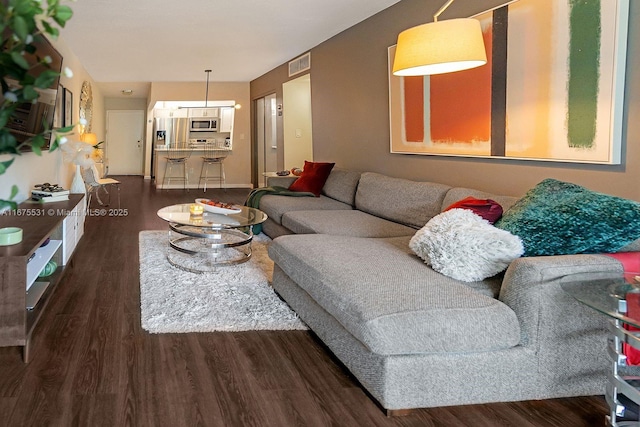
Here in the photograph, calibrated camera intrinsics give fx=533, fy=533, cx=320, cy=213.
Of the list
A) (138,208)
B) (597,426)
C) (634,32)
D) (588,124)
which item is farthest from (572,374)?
(138,208)

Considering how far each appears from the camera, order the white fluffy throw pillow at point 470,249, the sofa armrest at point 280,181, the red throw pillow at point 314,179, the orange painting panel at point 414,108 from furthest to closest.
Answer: the sofa armrest at point 280,181 < the red throw pillow at point 314,179 < the orange painting panel at point 414,108 < the white fluffy throw pillow at point 470,249

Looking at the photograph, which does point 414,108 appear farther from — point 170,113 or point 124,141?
point 124,141

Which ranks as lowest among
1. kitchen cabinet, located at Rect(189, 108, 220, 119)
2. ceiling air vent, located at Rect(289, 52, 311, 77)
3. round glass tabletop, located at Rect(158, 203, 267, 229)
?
round glass tabletop, located at Rect(158, 203, 267, 229)

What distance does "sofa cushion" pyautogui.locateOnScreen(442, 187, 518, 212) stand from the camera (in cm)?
307

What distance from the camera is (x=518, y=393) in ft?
6.91

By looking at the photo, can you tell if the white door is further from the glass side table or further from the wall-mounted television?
the glass side table

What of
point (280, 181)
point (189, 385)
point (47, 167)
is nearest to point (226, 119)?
point (280, 181)

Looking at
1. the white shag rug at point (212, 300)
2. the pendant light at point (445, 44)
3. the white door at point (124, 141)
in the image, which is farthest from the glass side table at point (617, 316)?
the white door at point (124, 141)

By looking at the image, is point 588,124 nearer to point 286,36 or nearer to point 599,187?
point 599,187

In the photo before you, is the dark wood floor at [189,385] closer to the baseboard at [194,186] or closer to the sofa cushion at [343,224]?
the sofa cushion at [343,224]

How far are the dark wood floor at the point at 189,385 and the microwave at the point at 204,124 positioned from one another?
29.0 ft

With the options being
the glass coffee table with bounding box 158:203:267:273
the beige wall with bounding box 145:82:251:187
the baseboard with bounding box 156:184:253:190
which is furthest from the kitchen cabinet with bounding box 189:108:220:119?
the glass coffee table with bounding box 158:203:267:273

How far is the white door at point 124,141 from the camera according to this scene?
49.1 feet

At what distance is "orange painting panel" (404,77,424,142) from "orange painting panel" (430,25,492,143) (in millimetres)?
168
